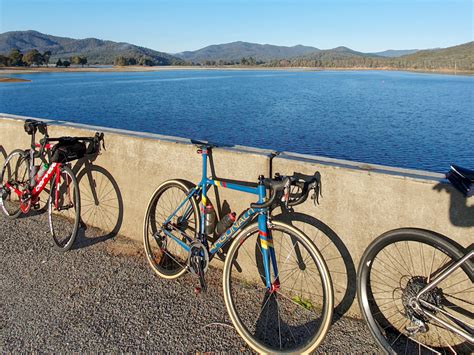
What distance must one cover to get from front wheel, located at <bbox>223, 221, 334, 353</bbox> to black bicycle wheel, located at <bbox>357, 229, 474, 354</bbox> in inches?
18.8

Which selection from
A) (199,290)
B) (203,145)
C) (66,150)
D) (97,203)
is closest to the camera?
(199,290)

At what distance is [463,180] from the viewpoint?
114 inches

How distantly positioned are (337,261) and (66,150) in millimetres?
3406

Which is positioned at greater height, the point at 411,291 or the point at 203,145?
the point at 203,145

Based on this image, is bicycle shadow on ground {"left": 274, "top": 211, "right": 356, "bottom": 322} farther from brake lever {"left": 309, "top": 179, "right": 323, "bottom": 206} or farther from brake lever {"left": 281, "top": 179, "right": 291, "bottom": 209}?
brake lever {"left": 281, "top": 179, "right": 291, "bottom": 209}

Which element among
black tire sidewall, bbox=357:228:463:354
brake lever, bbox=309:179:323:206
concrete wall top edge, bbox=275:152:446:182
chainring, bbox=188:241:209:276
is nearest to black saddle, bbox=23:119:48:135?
chainring, bbox=188:241:209:276

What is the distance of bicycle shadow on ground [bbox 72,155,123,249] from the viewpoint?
5.29m

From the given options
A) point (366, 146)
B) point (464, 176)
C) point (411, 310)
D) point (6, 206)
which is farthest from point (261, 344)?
point (366, 146)

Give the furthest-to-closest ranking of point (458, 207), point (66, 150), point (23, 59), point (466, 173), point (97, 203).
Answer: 1. point (23, 59)
2. point (97, 203)
3. point (66, 150)
4. point (458, 207)
5. point (466, 173)

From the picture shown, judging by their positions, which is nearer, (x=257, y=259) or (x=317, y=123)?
(x=257, y=259)

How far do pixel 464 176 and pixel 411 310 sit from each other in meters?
1.13

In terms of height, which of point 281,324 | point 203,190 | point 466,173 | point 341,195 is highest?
point 466,173

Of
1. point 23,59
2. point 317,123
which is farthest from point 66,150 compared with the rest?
point 23,59

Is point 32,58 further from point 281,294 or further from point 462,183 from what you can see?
point 462,183
